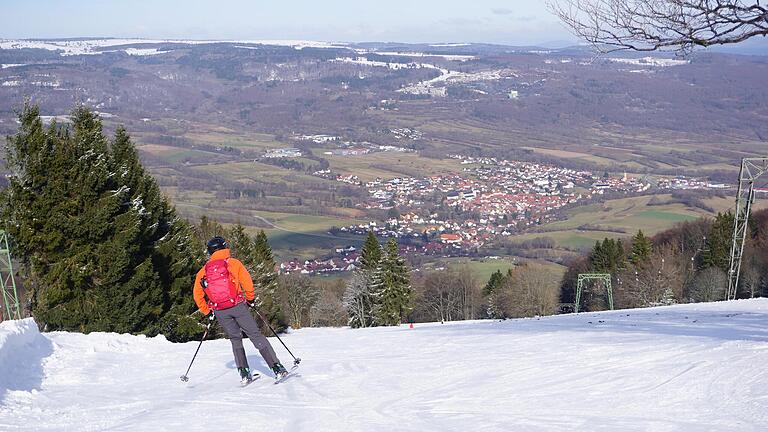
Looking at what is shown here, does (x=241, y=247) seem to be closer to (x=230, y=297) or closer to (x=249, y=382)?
(x=249, y=382)

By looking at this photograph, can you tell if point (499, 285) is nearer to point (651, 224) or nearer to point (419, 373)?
point (651, 224)

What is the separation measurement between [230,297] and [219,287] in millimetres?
178

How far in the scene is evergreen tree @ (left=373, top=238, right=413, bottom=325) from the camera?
42.4 m

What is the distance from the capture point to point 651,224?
7650 cm

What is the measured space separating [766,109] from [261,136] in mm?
113866

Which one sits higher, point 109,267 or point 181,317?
point 109,267

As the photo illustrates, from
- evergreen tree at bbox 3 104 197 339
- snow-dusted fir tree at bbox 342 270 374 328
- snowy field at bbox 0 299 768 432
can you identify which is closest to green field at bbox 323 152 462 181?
snow-dusted fir tree at bbox 342 270 374 328

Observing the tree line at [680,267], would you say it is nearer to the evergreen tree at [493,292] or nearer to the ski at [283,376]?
the evergreen tree at [493,292]

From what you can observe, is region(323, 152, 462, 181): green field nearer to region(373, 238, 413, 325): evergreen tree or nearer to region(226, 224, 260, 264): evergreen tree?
region(373, 238, 413, 325): evergreen tree

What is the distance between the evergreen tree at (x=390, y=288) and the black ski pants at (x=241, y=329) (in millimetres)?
33401

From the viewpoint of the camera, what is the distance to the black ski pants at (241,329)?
895cm

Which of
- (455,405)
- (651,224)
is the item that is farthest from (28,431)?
(651,224)

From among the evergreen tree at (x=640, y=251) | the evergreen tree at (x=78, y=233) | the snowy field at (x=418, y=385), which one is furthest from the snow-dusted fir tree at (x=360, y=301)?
the snowy field at (x=418, y=385)

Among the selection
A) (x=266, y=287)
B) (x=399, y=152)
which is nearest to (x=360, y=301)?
(x=266, y=287)
